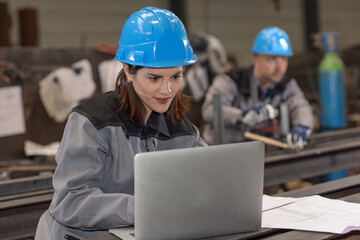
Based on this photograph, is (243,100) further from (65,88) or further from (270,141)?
(65,88)

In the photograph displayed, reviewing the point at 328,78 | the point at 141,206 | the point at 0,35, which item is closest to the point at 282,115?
the point at 328,78

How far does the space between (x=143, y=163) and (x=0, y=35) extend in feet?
11.7

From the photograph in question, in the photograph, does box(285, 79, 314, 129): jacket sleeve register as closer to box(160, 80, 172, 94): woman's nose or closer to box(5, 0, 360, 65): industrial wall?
box(160, 80, 172, 94): woman's nose

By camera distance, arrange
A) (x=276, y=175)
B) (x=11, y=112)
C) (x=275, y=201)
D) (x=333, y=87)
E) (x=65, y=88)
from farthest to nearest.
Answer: (x=333, y=87), (x=65, y=88), (x=11, y=112), (x=276, y=175), (x=275, y=201)

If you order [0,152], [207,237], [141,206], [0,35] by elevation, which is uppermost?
[0,35]

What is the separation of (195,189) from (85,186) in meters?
0.35

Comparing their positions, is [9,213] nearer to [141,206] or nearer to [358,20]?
[141,206]

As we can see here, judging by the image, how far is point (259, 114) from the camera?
2.72 m

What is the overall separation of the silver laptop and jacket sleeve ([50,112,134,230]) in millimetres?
146

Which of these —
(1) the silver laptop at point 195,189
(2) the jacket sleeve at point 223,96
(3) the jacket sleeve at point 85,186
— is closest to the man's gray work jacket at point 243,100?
(2) the jacket sleeve at point 223,96

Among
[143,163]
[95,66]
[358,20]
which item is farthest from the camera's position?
[358,20]

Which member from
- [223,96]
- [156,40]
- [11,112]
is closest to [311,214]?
[156,40]

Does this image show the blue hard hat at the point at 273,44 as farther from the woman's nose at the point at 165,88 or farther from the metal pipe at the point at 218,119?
the woman's nose at the point at 165,88

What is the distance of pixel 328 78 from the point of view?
3932mm
